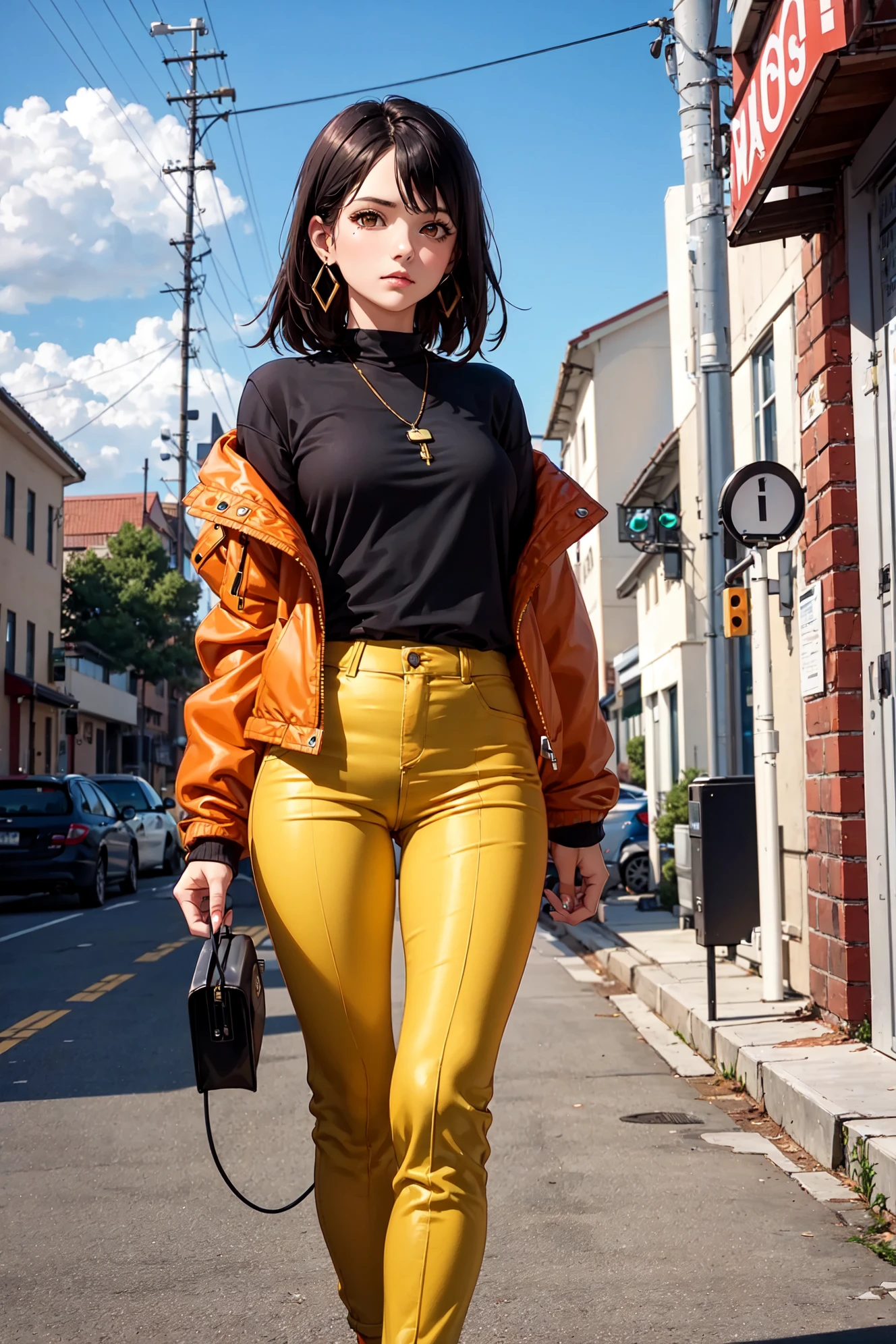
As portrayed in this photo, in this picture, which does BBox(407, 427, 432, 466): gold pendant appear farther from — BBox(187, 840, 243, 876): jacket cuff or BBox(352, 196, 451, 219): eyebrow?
BBox(187, 840, 243, 876): jacket cuff

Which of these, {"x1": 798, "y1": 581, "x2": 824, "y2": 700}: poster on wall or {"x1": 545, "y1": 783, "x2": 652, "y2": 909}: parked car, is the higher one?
{"x1": 798, "y1": 581, "x2": 824, "y2": 700}: poster on wall

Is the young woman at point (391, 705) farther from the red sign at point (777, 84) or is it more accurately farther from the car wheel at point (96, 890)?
the car wheel at point (96, 890)

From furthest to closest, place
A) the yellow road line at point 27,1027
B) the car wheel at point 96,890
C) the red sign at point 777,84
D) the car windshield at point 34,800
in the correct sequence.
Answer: the car wheel at point 96,890 → the car windshield at point 34,800 → the yellow road line at point 27,1027 → the red sign at point 777,84

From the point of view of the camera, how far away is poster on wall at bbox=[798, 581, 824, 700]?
22.7 feet

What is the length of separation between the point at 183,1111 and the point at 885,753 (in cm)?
325

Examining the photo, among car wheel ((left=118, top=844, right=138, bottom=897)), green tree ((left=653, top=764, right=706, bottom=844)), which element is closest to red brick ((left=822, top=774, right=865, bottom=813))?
green tree ((left=653, top=764, right=706, bottom=844))

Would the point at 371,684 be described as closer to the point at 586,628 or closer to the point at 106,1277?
the point at 586,628

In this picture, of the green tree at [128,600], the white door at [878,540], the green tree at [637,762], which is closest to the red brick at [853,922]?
the white door at [878,540]

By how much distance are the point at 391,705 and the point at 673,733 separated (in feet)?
65.9

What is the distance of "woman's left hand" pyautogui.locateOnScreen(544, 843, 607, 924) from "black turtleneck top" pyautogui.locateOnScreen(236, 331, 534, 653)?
1.40 feet

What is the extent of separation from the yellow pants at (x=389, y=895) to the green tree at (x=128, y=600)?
48.8 metres

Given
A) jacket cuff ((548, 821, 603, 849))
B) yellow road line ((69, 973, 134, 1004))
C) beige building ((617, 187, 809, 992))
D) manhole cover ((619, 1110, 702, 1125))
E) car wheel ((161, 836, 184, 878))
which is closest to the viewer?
jacket cuff ((548, 821, 603, 849))

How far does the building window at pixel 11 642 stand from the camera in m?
35.2

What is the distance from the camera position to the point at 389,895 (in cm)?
252
